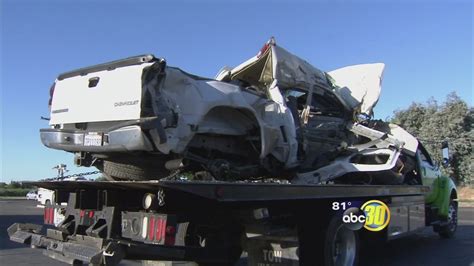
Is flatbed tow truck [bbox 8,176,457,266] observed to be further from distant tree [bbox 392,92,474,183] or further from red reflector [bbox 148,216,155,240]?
distant tree [bbox 392,92,474,183]

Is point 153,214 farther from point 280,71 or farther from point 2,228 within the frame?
point 2,228

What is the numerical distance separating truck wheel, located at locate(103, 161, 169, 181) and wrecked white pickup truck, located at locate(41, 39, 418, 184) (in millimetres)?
14

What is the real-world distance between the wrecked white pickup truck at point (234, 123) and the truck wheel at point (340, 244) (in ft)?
3.45

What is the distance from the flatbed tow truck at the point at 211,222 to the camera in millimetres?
5016

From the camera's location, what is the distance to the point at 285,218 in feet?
20.5

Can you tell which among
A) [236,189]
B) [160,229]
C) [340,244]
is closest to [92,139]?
[160,229]

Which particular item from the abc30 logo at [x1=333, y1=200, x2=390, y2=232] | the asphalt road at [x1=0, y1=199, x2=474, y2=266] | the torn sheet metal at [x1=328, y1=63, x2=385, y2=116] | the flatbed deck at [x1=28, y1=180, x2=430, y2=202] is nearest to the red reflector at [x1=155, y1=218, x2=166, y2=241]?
the flatbed deck at [x1=28, y1=180, x2=430, y2=202]

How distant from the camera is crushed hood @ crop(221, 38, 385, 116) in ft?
25.3

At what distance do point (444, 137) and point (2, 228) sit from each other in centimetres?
3098

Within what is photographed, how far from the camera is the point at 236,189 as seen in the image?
5.18m

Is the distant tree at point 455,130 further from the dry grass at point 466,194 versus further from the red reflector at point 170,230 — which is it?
the red reflector at point 170,230

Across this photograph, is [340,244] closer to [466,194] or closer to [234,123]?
[234,123]

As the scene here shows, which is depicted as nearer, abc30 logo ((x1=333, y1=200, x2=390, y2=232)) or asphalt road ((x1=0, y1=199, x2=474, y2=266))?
abc30 logo ((x1=333, y1=200, x2=390, y2=232))

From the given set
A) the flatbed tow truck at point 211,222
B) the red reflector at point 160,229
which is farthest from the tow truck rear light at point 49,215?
the red reflector at point 160,229
